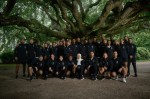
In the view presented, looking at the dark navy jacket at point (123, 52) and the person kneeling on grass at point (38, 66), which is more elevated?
the dark navy jacket at point (123, 52)

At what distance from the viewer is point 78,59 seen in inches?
520

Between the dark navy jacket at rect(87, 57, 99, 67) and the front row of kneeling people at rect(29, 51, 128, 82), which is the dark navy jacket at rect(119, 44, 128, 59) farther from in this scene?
the dark navy jacket at rect(87, 57, 99, 67)

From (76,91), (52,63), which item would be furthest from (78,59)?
(76,91)

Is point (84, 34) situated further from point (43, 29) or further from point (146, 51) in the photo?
point (146, 51)

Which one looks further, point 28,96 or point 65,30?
point 65,30

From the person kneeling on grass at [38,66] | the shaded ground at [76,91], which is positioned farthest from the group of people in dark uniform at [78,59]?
the shaded ground at [76,91]

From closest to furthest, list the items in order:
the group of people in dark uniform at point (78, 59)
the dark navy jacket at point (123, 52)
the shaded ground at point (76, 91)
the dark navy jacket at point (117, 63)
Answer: the shaded ground at point (76, 91) < the dark navy jacket at point (117, 63) < the group of people in dark uniform at point (78, 59) < the dark navy jacket at point (123, 52)

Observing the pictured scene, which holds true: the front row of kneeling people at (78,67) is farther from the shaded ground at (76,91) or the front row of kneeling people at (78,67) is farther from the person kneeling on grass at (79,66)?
the shaded ground at (76,91)

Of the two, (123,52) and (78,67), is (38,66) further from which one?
(123,52)

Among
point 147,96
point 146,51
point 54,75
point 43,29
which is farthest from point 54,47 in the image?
point 146,51

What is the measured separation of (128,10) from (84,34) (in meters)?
3.50

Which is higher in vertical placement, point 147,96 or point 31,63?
point 31,63

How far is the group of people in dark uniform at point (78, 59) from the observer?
1273 centimetres

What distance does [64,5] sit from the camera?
16.8 meters
